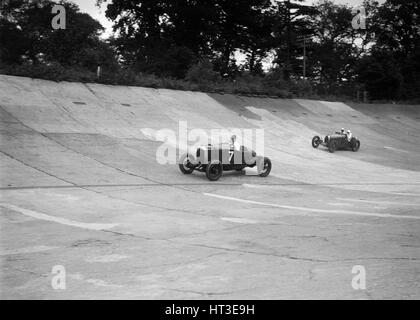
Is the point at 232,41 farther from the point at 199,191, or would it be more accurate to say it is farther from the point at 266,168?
the point at 199,191

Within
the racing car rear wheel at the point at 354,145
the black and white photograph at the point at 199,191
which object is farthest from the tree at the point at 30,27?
the racing car rear wheel at the point at 354,145

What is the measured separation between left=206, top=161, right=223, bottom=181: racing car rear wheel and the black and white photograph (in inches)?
1.9

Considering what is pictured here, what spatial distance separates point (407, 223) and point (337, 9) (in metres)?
77.1

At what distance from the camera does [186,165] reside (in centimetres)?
1513

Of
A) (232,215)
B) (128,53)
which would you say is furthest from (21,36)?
(232,215)

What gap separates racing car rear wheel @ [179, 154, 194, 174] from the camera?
595 inches

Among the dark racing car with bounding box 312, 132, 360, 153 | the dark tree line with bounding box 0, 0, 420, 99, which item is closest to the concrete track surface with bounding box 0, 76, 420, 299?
the dark racing car with bounding box 312, 132, 360, 153

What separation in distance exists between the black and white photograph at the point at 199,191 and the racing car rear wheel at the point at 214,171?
0.16 ft

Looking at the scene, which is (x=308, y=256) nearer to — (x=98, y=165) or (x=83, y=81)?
(x=98, y=165)

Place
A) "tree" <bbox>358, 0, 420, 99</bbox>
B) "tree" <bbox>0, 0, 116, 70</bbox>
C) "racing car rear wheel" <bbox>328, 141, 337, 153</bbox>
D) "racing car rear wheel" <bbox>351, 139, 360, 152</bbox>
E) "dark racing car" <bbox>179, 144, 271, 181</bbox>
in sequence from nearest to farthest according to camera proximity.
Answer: "dark racing car" <bbox>179, 144, 271, 181</bbox> < "racing car rear wheel" <bbox>328, 141, 337, 153</bbox> < "racing car rear wheel" <bbox>351, 139, 360, 152</bbox> < "tree" <bbox>0, 0, 116, 70</bbox> < "tree" <bbox>358, 0, 420, 99</bbox>

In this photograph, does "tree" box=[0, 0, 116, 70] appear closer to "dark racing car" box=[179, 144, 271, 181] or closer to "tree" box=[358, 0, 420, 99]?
"tree" box=[358, 0, 420, 99]

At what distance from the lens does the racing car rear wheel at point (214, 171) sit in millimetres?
14497

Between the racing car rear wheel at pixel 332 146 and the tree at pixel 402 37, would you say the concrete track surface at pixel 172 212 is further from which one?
the tree at pixel 402 37

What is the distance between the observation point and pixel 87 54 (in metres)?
32.3
